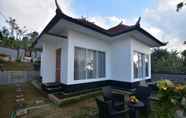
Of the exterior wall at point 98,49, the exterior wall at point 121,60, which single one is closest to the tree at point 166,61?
the exterior wall at point 98,49

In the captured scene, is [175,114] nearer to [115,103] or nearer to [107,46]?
[115,103]

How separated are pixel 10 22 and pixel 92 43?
21.3m

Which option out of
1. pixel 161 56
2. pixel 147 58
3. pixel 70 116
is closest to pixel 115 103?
pixel 70 116

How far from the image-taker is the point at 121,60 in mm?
7262

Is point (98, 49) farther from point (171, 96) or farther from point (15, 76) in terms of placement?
point (15, 76)

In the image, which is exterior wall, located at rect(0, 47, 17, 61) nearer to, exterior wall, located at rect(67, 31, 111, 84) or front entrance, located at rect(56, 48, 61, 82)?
front entrance, located at rect(56, 48, 61, 82)

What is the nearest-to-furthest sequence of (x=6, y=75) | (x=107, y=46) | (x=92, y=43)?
1. (x=92, y=43)
2. (x=107, y=46)
3. (x=6, y=75)

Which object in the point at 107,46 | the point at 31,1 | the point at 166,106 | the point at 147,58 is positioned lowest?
the point at 166,106

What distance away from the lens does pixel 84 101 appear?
5.28m

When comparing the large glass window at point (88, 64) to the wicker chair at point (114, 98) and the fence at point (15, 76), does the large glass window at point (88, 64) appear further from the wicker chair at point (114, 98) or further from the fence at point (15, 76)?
the fence at point (15, 76)

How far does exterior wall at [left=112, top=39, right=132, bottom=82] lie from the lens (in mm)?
6919

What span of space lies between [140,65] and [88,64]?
3.93 meters

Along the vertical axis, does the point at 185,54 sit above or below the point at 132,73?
above

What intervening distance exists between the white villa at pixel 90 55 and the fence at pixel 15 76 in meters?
3.86
